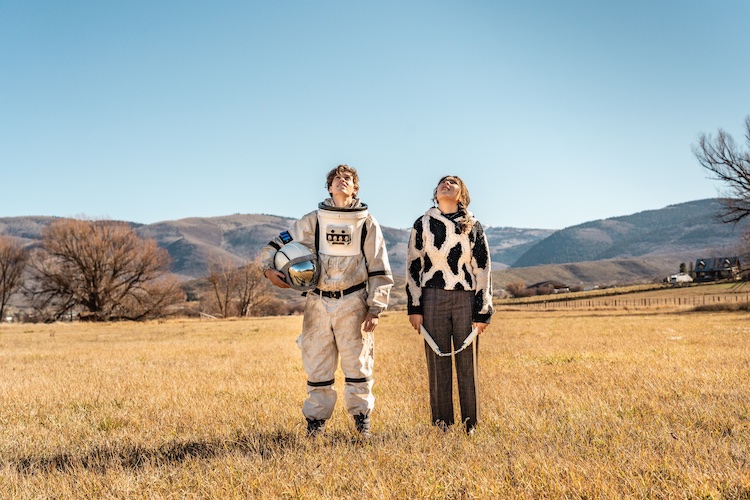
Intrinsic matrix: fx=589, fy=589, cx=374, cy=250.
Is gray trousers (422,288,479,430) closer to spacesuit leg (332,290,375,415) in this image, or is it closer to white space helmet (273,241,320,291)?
spacesuit leg (332,290,375,415)

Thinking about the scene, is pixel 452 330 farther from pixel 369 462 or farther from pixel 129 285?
pixel 129 285

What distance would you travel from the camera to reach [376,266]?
584cm

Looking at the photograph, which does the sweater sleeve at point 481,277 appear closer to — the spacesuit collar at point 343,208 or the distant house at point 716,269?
the spacesuit collar at point 343,208

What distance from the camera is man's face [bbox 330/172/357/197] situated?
5840mm

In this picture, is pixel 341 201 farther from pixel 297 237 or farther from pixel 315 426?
pixel 315 426

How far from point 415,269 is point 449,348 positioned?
0.84 metres

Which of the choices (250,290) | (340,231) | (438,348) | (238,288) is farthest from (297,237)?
(238,288)

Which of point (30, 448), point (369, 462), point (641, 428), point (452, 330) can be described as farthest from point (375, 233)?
point (30, 448)

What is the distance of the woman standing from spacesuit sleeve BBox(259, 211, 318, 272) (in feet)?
3.36

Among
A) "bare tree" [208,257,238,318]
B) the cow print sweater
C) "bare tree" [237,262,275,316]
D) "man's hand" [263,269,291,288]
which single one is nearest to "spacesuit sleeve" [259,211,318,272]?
"man's hand" [263,269,291,288]

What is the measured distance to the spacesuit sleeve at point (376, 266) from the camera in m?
5.73

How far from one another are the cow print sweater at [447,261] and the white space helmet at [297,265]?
3.09 ft

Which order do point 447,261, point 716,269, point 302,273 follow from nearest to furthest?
point 302,273, point 447,261, point 716,269

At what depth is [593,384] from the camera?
8383mm
